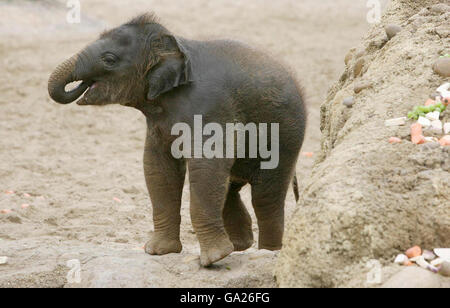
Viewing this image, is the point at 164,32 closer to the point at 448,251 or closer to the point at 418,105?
the point at 418,105

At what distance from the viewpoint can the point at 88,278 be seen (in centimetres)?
502

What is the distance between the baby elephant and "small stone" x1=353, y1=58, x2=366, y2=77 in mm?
451

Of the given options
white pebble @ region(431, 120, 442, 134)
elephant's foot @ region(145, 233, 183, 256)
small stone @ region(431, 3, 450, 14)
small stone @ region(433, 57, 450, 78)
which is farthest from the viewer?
elephant's foot @ region(145, 233, 183, 256)

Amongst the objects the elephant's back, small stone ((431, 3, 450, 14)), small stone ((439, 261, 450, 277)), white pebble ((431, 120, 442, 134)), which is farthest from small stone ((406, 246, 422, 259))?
small stone ((431, 3, 450, 14))

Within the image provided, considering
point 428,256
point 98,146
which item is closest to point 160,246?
point 428,256

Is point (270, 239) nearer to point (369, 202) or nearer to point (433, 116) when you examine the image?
point (433, 116)

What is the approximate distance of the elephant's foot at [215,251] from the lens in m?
5.20

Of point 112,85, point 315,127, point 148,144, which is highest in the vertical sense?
point 112,85

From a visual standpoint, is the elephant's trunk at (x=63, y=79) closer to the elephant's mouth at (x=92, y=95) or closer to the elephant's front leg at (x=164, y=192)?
the elephant's mouth at (x=92, y=95)

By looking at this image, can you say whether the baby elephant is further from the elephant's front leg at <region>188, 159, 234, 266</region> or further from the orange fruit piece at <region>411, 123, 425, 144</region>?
the orange fruit piece at <region>411, 123, 425, 144</region>

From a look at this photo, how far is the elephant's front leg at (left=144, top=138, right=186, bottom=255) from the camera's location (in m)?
5.66

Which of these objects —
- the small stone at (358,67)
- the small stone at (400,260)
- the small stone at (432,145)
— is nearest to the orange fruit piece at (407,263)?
the small stone at (400,260)

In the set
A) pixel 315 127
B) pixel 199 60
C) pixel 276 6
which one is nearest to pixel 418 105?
pixel 199 60

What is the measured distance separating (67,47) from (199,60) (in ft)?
28.4
